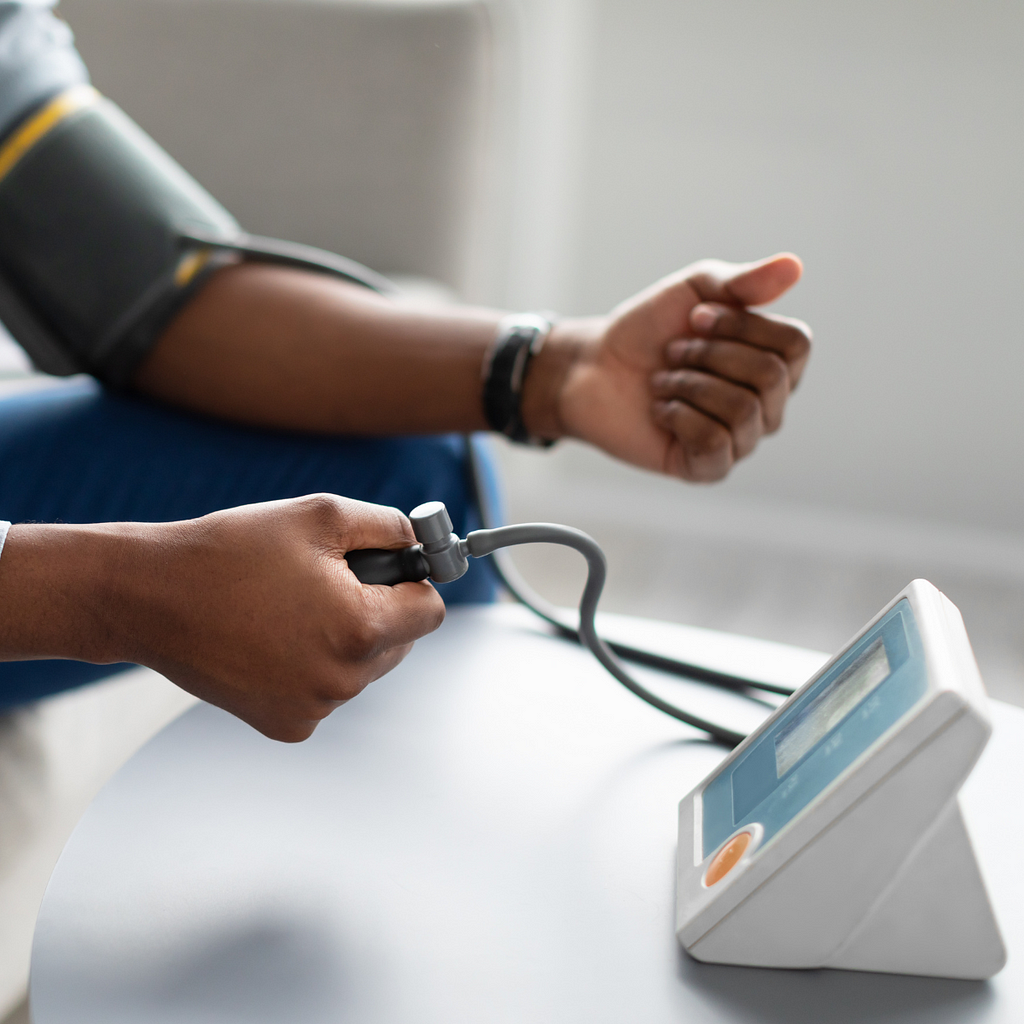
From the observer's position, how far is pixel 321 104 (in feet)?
4.91

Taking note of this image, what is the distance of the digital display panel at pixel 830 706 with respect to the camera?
346mm

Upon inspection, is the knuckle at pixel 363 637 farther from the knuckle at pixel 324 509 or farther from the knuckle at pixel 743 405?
the knuckle at pixel 743 405

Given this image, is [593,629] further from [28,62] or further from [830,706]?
[28,62]

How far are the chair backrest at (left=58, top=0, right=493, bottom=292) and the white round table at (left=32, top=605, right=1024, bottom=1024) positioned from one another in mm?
1173

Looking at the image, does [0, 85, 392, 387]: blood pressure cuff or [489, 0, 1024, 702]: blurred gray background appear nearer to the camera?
[0, 85, 392, 387]: blood pressure cuff

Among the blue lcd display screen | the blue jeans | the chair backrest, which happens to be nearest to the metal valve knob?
the blue lcd display screen

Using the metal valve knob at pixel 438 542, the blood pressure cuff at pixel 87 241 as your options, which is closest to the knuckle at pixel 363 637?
the metal valve knob at pixel 438 542

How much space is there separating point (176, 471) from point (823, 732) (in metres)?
0.52

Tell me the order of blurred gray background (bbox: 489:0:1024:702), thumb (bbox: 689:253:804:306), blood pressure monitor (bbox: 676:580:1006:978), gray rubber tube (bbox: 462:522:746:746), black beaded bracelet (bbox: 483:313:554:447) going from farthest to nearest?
blurred gray background (bbox: 489:0:1024:702) → black beaded bracelet (bbox: 483:313:554:447) → thumb (bbox: 689:253:804:306) → gray rubber tube (bbox: 462:522:746:746) → blood pressure monitor (bbox: 676:580:1006:978)

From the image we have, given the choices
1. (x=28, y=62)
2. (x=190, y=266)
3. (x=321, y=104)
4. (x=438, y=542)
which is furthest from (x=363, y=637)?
(x=321, y=104)

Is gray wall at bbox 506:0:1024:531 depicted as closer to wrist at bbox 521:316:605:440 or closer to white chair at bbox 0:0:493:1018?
white chair at bbox 0:0:493:1018

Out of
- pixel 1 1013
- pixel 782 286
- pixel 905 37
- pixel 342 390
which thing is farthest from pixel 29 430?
pixel 905 37

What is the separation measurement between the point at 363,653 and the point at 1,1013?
439mm

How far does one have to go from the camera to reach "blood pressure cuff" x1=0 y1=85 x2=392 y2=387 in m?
0.72
